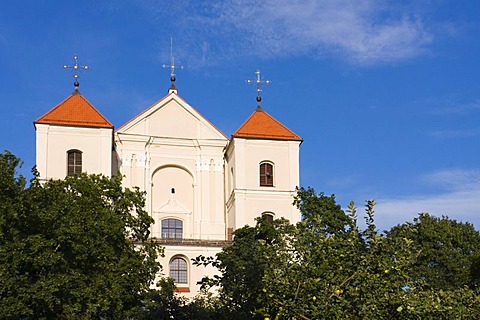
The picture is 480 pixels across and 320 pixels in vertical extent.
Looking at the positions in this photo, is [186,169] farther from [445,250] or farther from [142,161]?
[445,250]

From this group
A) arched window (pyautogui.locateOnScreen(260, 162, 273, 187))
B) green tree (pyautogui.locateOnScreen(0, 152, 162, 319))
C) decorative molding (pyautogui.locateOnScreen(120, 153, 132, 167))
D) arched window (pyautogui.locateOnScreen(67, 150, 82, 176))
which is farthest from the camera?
arched window (pyautogui.locateOnScreen(260, 162, 273, 187))

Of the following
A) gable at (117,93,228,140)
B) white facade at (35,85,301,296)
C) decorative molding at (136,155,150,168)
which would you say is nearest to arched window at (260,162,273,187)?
white facade at (35,85,301,296)

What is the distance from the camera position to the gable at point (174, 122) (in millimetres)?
52969

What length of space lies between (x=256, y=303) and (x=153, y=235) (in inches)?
1339

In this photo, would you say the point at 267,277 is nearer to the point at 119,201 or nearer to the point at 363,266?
the point at 363,266

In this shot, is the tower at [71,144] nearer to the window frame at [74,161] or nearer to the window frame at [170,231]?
the window frame at [74,161]

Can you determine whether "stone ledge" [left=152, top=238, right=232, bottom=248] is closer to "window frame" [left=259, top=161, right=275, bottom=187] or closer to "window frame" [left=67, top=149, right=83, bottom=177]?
"window frame" [left=259, top=161, right=275, bottom=187]

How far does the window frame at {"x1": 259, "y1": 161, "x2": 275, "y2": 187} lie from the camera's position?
51.8m

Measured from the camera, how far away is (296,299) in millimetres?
14750

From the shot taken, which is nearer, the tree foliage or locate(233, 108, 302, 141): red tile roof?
the tree foliage

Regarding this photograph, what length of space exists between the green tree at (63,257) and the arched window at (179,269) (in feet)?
46.4

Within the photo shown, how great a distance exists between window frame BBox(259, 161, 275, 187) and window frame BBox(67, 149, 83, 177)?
11.4 metres

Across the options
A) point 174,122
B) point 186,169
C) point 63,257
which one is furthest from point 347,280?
point 174,122

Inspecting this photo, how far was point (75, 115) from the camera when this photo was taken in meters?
50.4
